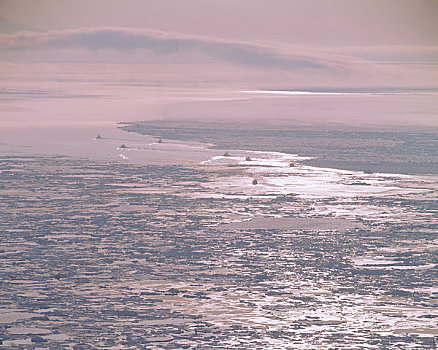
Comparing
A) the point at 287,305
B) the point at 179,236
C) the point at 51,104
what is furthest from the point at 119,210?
the point at 51,104

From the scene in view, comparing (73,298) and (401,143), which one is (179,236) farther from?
(401,143)

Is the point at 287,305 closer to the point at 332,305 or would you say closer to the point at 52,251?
the point at 332,305

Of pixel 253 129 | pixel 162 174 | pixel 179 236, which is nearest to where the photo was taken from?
pixel 179 236

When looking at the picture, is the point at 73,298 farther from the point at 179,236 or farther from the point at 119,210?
the point at 119,210

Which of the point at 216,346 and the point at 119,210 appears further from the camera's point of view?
the point at 119,210

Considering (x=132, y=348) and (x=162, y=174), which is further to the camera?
(x=162, y=174)

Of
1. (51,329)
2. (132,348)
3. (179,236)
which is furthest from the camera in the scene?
(179,236)

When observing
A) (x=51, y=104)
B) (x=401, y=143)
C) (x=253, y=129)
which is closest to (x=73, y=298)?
(x=401, y=143)

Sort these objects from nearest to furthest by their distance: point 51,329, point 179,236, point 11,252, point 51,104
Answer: point 51,329 → point 11,252 → point 179,236 → point 51,104

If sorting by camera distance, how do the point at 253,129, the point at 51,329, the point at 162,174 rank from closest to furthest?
1. the point at 51,329
2. the point at 162,174
3. the point at 253,129
